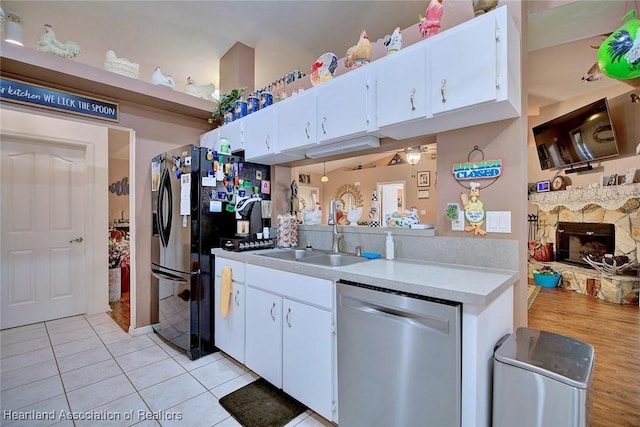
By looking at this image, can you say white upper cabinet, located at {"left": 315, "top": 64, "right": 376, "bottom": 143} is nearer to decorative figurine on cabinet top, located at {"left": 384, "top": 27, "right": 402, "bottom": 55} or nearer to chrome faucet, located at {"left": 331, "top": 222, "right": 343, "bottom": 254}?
decorative figurine on cabinet top, located at {"left": 384, "top": 27, "right": 402, "bottom": 55}

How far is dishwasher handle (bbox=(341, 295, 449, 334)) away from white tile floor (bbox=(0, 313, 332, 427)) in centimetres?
83

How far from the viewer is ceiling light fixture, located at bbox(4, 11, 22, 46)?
2244 millimetres

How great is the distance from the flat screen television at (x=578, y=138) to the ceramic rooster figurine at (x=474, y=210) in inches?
149

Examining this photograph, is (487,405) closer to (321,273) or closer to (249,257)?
(321,273)

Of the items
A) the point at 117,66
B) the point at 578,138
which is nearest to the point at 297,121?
the point at 117,66

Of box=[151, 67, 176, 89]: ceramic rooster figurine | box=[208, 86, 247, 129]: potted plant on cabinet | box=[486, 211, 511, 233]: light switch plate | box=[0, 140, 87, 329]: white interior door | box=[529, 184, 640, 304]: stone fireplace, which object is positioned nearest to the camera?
box=[486, 211, 511, 233]: light switch plate

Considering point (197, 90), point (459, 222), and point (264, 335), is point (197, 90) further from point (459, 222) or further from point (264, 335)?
point (459, 222)

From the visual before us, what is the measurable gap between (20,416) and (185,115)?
2912 mm

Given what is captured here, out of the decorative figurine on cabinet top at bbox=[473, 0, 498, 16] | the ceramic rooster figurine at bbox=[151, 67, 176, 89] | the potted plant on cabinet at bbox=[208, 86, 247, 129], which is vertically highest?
the ceramic rooster figurine at bbox=[151, 67, 176, 89]

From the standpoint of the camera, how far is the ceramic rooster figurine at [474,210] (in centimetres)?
167

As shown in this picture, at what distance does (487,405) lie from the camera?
1204mm

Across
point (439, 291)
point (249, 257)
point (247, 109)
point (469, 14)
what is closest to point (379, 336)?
point (439, 291)

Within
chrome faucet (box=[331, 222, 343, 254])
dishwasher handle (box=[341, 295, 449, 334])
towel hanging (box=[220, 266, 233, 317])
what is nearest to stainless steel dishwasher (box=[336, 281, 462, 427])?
dishwasher handle (box=[341, 295, 449, 334])

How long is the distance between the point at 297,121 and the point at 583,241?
5.76m
